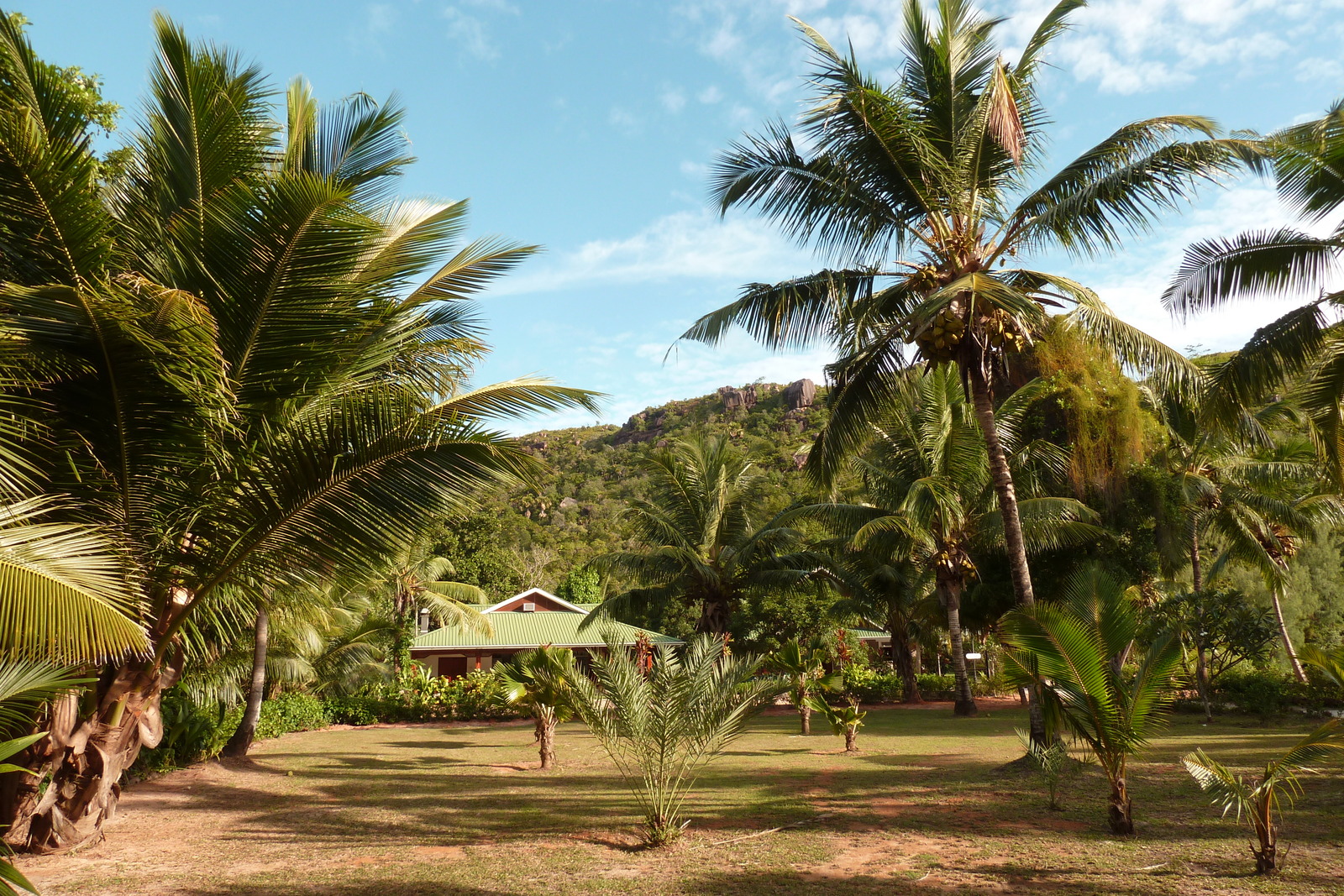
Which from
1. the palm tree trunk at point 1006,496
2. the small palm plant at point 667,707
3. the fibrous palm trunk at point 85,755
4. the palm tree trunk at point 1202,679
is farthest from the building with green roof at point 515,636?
the fibrous palm trunk at point 85,755

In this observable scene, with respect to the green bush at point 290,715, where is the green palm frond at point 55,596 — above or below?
above

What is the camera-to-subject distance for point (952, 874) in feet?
20.7

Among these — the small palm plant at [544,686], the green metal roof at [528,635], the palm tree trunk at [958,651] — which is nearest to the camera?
the small palm plant at [544,686]

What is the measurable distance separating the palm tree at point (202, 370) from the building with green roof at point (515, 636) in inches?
750

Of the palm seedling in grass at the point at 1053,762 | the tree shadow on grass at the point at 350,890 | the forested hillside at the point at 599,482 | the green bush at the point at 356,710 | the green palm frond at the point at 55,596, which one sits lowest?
the green bush at the point at 356,710

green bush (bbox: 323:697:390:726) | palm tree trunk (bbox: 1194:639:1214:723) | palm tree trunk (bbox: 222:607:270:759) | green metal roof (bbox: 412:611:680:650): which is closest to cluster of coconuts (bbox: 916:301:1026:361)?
palm tree trunk (bbox: 1194:639:1214:723)

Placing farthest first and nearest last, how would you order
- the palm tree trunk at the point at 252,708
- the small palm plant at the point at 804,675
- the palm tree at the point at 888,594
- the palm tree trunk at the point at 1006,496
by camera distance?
the palm tree at the point at 888,594, the small palm plant at the point at 804,675, the palm tree trunk at the point at 252,708, the palm tree trunk at the point at 1006,496

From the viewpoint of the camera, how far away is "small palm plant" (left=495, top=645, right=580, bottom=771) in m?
10.3

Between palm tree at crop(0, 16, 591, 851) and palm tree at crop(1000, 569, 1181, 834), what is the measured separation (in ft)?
14.4

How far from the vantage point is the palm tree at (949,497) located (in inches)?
653

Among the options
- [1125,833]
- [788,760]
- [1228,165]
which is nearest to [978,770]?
[788,760]

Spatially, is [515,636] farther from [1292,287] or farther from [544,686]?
[1292,287]

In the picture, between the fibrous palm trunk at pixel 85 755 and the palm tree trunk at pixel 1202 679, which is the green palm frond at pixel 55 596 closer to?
the fibrous palm trunk at pixel 85 755

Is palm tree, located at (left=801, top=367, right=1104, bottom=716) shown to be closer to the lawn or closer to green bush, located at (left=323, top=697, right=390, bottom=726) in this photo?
the lawn
